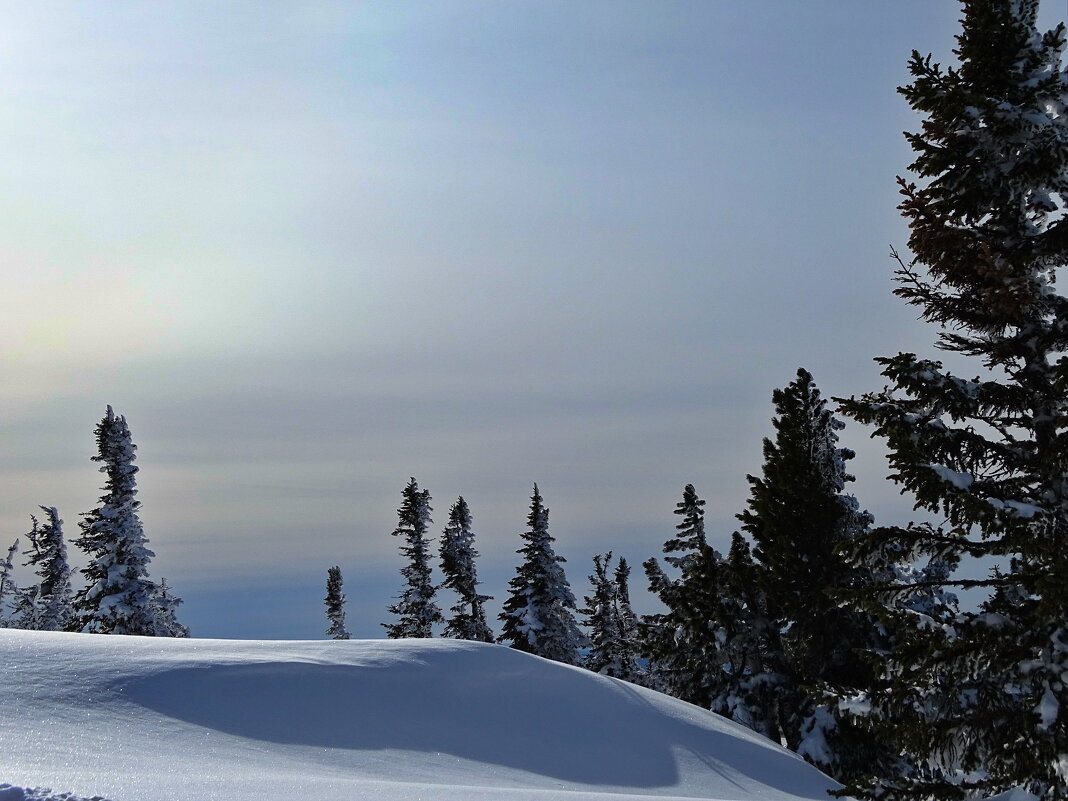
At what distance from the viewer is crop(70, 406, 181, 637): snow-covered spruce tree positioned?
123 ft

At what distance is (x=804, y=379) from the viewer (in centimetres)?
3055

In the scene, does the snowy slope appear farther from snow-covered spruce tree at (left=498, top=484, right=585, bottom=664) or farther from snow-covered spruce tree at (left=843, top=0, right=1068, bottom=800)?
snow-covered spruce tree at (left=498, top=484, right=585, bottom=664)

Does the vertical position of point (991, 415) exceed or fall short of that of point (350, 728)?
it exceeds it

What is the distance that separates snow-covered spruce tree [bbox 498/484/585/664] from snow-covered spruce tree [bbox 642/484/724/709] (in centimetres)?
995

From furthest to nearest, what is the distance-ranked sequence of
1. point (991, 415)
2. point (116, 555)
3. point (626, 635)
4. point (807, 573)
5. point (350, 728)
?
point (626, 635) < point (116, 555) < point (807, 573) < point (350, 728) < point (991, 415)

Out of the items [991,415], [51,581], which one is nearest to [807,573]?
[991,415]

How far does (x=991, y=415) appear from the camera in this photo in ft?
35.6

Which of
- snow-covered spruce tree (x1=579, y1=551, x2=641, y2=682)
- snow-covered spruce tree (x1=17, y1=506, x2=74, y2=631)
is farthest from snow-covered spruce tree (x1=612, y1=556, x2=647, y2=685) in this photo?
snow-covered spruce tree (x1=17, y1=506, x2=74, y2=631)

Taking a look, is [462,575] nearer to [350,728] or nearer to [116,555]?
[116,555]

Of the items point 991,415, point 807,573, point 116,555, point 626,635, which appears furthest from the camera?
point 626,635

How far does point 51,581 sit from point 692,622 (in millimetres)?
51324

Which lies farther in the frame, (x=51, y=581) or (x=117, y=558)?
(x=51, y=581)

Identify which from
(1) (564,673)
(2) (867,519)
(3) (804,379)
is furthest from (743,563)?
(1) (564,673)

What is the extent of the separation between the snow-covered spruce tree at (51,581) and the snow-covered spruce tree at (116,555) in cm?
2328
